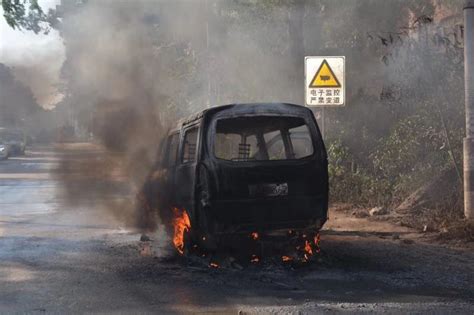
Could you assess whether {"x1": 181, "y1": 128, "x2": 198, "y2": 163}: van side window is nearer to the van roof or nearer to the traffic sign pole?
the van roof

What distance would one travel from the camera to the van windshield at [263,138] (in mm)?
5746

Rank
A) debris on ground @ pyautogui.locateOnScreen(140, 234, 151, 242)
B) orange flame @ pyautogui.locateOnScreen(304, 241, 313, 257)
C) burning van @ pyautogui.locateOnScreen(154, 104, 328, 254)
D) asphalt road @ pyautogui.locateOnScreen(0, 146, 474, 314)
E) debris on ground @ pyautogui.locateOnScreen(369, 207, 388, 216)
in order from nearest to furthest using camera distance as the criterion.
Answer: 1. asphalt road @ pyautogui.locateOnScreen(0, 146, 474, 314)
2. burning van @ pyautogui.locateOnScreen(154, 104, 328, 254)
3. orange flame @ pyautogui.locateOnScreen(304, 241, 313, 257)
4. debris on ground @ pyautogui.locateOnScreen(140, 234, 151, 242)
5. debris on ground @ pyautogui.locateOnScreen(369, 207, 388, 216)

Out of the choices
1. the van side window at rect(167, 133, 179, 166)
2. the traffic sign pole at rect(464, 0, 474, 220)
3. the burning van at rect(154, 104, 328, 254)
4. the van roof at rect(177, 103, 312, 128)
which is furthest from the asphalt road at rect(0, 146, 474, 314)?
the van roof at rect(177, 103, 312, 128)

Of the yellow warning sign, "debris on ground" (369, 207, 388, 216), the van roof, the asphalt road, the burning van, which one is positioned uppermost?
the yellow warning sign

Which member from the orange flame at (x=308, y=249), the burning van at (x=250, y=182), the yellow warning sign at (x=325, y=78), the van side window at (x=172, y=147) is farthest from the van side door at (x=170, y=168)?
the yellow warning sign at (x=325, y=78)

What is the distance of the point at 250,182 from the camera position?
5340mm

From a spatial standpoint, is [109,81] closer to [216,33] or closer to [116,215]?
[216,33]

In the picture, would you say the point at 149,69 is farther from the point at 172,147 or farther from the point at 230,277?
the point at 230,277

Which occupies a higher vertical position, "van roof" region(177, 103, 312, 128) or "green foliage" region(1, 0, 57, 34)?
"green foliage" region(1, 0, 57, 34)

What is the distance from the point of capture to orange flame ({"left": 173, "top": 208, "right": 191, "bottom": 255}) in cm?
578

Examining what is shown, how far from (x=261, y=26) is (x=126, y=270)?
7110mm

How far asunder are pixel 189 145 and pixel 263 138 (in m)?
0.80

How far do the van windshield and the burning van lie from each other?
0.05 ft

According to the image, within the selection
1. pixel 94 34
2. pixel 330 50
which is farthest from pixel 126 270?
pixel 94 34
